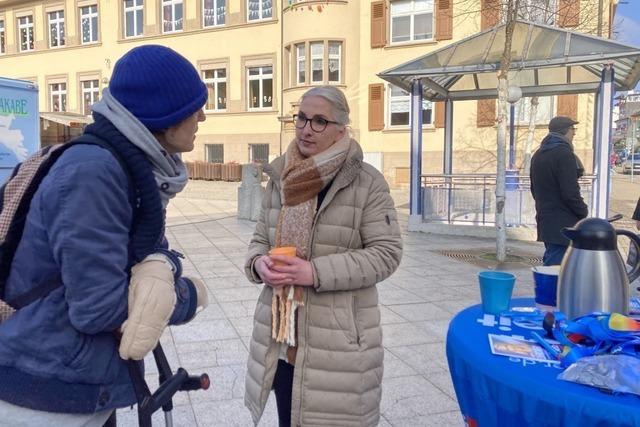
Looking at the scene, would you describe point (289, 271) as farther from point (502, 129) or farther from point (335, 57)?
point (335, 57)

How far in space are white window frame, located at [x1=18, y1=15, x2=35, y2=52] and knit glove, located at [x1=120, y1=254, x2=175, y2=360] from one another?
1327 inches

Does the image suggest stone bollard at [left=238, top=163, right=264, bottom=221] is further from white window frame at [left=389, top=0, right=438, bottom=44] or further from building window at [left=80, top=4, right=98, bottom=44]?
building window at [left=80, top=4, right=98, bottom=44]

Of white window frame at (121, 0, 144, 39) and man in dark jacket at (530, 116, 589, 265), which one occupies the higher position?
white window frame at (121, 0, 144, 39)

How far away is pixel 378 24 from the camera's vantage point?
21234 mm

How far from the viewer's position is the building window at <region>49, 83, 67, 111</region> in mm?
29406

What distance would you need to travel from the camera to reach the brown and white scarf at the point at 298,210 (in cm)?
209

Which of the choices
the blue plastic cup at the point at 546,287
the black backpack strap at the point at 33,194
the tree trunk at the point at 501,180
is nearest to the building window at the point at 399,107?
the tree trunk at the point at 501,180

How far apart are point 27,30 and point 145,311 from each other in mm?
34465

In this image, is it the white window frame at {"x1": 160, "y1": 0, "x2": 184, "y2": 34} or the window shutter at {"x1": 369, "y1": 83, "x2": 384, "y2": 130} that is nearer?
the window shutter at {"x1": 369, "y1": 83, "x2": 384, "y2": 130}

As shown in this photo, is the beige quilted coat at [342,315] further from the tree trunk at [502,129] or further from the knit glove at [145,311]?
the tree trunk at [502,129]

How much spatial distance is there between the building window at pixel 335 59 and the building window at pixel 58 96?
1545cm

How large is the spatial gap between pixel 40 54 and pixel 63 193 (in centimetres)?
3301

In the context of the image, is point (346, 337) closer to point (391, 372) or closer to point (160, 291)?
point (160, 291)

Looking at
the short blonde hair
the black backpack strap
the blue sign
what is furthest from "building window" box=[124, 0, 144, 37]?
the black backpack strap
